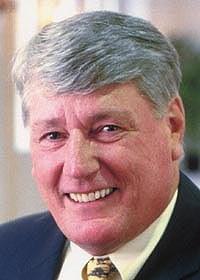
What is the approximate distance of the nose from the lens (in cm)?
106

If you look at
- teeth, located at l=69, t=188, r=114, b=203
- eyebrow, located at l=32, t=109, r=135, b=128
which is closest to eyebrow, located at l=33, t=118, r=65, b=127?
eyebrow, located at l=32, t=109, r=135, b=128

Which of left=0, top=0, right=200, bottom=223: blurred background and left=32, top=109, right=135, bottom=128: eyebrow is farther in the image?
left=0, top=0, right=200, bottom=223: blurred background

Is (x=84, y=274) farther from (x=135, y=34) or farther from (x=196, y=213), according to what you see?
(x=135, y=34)

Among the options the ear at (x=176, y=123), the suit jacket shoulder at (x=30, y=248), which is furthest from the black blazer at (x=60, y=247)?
the ear at (x=176, y=123)

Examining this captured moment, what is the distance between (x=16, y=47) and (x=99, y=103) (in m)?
1.51

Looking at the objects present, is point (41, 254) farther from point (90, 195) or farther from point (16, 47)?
point (16, 47)

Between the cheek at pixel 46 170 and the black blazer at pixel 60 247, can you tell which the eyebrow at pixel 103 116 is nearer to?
the cheek at pixel 46 170

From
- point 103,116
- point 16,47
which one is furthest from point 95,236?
point 16,47

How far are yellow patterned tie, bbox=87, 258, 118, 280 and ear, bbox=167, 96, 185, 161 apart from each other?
0.19 metres

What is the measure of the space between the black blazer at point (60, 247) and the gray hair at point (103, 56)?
0.66ft

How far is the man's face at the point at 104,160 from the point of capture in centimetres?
107

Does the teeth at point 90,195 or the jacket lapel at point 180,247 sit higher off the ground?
the teeth at point 90,195

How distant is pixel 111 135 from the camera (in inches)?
42.6

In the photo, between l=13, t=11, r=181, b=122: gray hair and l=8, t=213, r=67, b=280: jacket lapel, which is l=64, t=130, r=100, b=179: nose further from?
l=8, t=213, r=67, b=280: jacket lapel
